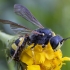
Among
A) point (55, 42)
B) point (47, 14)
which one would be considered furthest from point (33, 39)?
point (47, 14)

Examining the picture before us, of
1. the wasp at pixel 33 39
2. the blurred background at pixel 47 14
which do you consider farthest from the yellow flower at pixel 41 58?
the blurred background at pixel 47 14

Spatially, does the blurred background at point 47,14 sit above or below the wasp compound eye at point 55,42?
above

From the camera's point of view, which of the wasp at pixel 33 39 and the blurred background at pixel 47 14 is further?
the blurred background at pixel 47 14

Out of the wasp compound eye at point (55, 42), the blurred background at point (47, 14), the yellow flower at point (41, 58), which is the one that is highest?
the blurred background at point (47, 14)

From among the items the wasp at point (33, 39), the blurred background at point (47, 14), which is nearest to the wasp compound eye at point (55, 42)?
the wasp at point (33, 39)

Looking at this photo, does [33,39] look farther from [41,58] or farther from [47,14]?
[47,14]

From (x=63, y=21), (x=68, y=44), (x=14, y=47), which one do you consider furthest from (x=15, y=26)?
(x=63, y=21)

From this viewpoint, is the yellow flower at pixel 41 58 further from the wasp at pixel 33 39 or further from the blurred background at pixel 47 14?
the blurred background at pixel 47 14

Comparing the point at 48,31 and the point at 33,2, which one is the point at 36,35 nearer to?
the point at 48,31
